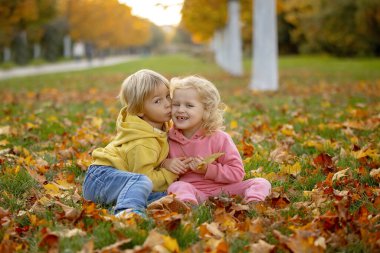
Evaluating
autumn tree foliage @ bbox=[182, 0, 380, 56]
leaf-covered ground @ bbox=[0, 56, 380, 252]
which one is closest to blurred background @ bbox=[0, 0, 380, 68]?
autumn tree foliage @ bbox=[182, 0, 380, 56]

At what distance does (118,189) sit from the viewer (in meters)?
3.40

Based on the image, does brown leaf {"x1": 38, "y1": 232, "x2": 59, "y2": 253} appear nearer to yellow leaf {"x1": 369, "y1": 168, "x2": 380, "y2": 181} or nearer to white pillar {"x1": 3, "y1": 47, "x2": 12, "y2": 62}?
yellow leaf {"x1": 369, "y1": 168, "x2": 380, "y2": 181}

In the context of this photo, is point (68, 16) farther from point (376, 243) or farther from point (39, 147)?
point (376, 243)

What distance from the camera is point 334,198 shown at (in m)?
3.32

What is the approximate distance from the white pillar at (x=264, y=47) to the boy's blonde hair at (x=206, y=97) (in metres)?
9.44

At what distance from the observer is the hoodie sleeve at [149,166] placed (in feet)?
11.5

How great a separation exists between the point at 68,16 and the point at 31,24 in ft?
46.2

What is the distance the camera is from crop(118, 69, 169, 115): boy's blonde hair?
140 inches

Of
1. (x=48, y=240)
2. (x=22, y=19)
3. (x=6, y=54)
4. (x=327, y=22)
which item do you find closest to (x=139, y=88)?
(x=48, y=240)

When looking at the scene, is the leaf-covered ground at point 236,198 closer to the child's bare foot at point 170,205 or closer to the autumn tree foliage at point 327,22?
the child's bare foot at point 170,205

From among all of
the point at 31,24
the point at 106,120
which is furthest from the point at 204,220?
the point at 31,24

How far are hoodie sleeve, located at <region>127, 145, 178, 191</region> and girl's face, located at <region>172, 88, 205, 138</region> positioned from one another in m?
0.31

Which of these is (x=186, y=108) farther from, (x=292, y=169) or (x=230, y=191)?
(x=292, y=169)

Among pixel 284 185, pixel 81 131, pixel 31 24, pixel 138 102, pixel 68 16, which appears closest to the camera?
pixel 138 102
